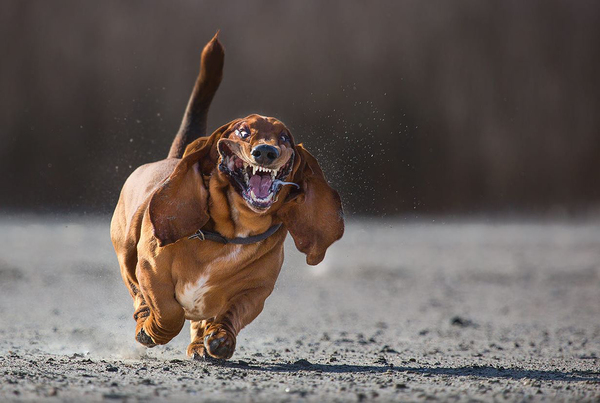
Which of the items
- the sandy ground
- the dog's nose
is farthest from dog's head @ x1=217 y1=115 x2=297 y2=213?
the sandy ground

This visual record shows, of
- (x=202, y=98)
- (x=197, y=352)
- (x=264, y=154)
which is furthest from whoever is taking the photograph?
(x=202, y=98)

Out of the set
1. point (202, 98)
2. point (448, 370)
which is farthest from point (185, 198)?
point (202, 98)

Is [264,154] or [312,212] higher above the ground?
[264,154]

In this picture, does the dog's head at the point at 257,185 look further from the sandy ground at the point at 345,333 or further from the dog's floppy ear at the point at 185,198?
the sandy ground at the point at 345,333

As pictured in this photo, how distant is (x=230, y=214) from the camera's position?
14.4 ft

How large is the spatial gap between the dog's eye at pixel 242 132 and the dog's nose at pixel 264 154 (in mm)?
186

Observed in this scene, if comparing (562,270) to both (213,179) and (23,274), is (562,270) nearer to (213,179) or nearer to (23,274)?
(23,274)

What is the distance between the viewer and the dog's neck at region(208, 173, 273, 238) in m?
4.32

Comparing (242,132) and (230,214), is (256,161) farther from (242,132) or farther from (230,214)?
(230,214)

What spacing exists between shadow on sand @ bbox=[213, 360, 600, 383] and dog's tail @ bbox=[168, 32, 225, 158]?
1512mm

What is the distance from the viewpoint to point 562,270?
1162 centimetres

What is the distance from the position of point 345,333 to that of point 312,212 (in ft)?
7.48

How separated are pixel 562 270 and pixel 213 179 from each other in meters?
8.12

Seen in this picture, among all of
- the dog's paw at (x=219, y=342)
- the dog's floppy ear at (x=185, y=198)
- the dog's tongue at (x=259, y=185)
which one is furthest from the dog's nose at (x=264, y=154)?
the dog's paw at (x=219, y=342)
